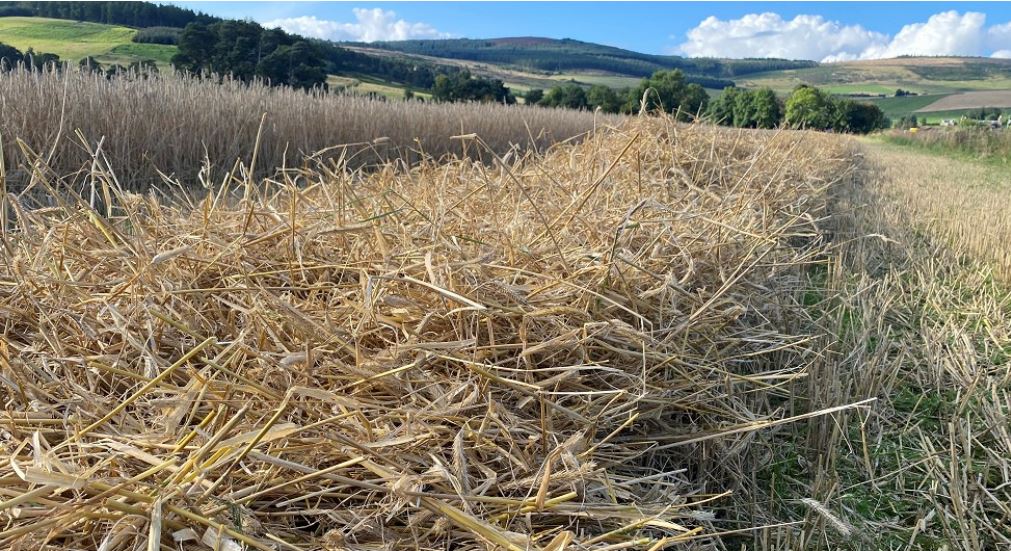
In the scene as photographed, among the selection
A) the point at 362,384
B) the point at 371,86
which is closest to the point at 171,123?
the point at 362,384

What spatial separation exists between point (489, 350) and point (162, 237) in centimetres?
98

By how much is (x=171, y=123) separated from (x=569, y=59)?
320ft

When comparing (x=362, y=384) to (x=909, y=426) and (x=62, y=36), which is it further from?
(x=62, y=36)

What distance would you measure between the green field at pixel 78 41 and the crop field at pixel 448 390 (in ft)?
146

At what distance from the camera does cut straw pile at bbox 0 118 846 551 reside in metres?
0.97

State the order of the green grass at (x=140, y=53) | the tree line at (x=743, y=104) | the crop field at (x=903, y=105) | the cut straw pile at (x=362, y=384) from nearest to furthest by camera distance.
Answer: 1. the cut straw pile at (x=362, y=384)
2. the tree line at (x=743, y=104)
3. the green grass at (x=140, y=53)
4. the crop field at (x=903, y=105)

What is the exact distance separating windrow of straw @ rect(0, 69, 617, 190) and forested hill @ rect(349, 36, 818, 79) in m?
82.6

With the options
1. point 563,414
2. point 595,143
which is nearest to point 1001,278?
point 595,143

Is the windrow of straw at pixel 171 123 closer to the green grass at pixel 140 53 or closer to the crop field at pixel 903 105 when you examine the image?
the green grass at pixel 140 53

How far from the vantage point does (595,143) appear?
3.51 metres

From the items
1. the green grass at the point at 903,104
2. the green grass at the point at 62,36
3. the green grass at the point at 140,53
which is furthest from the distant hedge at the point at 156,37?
the green grass at the point at 903,104

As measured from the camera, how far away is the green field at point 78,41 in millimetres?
41469

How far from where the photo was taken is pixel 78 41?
46062mm

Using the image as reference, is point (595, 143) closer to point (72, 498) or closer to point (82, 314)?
point (82, 314)
